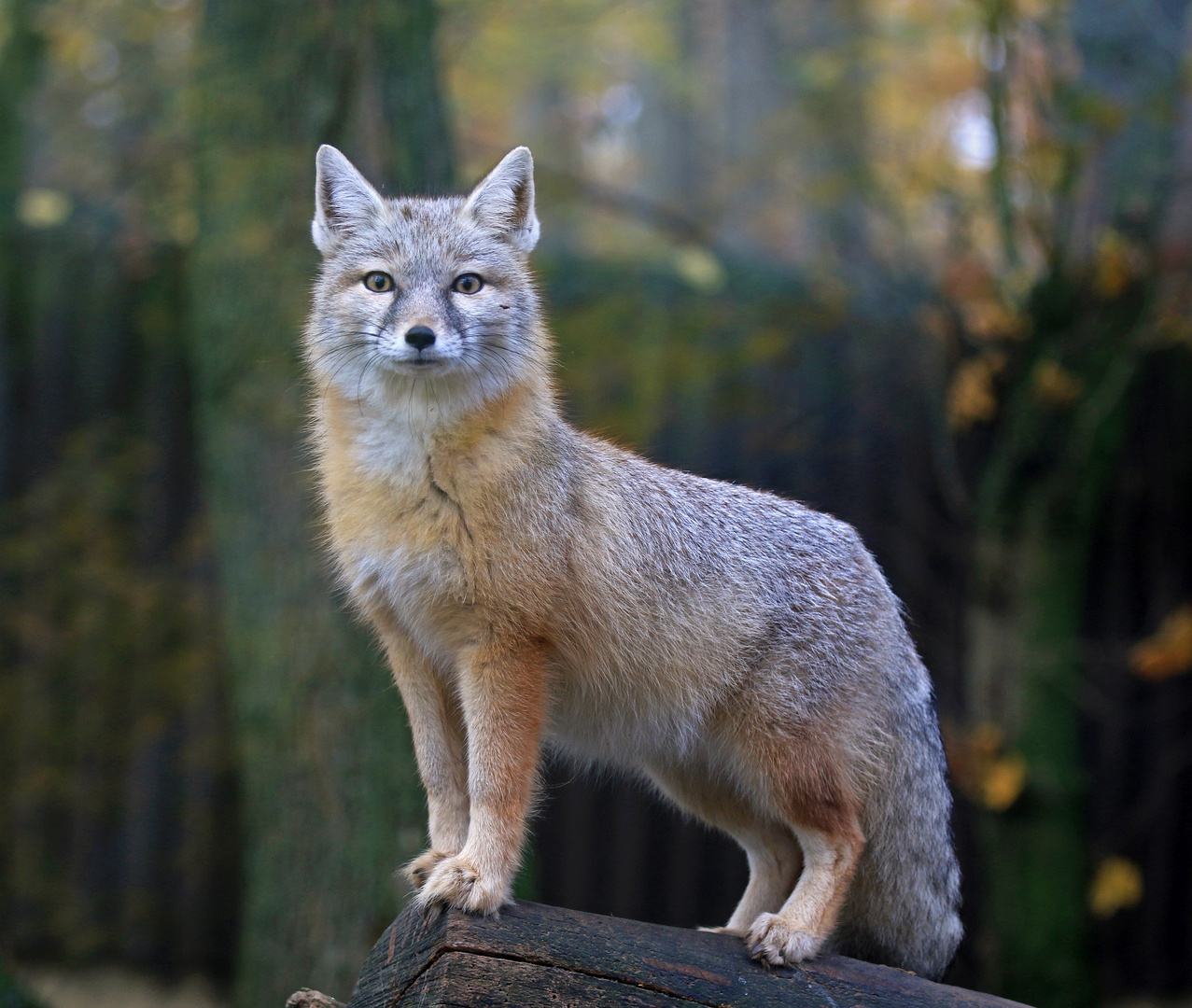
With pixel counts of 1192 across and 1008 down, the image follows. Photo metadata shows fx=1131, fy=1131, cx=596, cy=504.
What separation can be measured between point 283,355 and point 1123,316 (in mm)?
5552

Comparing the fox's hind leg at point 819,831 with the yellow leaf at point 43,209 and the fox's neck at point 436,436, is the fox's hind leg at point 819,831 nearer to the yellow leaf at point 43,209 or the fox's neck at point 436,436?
the fox's neck at point 436,436

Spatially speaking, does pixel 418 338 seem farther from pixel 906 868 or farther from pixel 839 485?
pixel 839 485

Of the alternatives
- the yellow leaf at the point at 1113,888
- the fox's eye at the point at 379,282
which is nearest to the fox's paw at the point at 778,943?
the fox's eye at the point at 379,282

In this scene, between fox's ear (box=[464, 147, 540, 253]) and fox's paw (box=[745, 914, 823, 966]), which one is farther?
fox's ear (box=[464, 147, 540, 253])

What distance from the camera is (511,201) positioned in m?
4.15

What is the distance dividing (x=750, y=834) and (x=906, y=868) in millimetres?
574

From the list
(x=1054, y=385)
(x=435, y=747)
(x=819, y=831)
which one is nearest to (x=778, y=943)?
(x=819, y=831)

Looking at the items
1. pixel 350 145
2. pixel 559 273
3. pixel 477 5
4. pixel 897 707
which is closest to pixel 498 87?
pixel 477 5

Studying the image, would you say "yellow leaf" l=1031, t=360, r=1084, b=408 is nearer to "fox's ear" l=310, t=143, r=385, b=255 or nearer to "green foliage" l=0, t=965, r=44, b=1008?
"fox's ear" l=310, t=143, r=385, b=255

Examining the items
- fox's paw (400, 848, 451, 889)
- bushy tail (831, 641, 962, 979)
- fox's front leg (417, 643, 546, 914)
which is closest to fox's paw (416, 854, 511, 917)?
fox's front leg (417, 643, 546, 914)

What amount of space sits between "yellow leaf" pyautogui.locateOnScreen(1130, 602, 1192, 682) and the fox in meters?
3.74

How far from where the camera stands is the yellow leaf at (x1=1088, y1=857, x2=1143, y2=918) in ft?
24.5

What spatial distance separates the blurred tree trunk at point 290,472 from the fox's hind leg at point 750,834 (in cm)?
202

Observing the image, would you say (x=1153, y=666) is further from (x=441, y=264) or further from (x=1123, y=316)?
(x=441, y=264)
